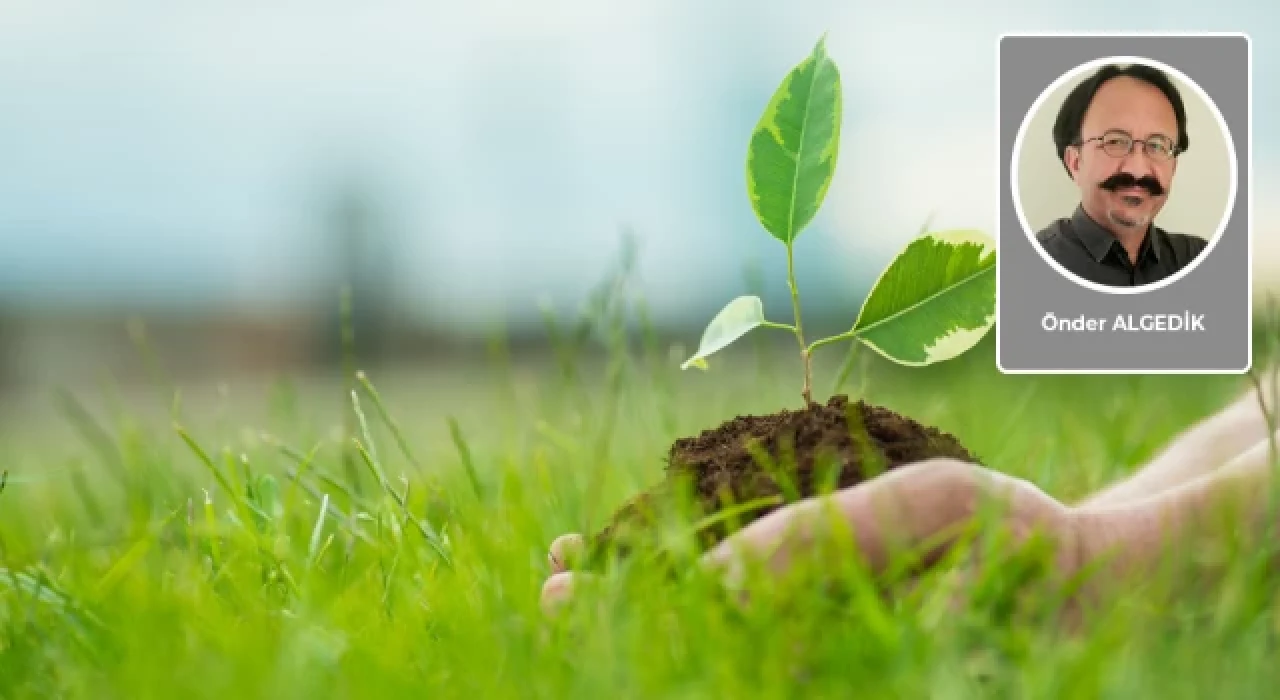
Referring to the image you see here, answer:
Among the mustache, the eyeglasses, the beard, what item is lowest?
the beard

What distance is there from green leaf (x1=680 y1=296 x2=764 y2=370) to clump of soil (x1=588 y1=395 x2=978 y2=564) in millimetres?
98

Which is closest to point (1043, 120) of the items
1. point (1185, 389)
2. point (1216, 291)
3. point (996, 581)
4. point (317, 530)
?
point (1216, 291)

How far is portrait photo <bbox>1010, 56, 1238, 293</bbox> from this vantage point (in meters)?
1.46

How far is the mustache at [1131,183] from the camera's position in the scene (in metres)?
1.44

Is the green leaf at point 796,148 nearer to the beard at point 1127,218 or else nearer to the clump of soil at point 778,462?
the clump of soil at point 778,462

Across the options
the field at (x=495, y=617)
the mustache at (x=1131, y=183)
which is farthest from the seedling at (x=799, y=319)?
the mustache at (x=1131, y=183)

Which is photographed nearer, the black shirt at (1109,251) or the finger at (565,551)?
the finger at (565,551)

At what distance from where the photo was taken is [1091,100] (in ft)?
4.94

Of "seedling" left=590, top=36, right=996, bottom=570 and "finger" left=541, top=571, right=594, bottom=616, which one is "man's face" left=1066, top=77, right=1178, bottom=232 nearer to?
"seedling" left=590, top=36, right=996, bottom=570

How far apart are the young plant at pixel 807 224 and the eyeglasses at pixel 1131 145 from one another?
292mm

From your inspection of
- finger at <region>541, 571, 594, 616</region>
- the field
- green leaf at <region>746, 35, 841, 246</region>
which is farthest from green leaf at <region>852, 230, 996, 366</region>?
finger at <region>541, 571, 594, 616</region>

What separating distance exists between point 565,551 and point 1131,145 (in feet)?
2.66

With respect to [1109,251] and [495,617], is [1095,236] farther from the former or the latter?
[495,617]

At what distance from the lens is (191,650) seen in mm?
1112
